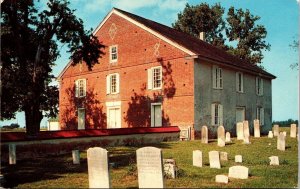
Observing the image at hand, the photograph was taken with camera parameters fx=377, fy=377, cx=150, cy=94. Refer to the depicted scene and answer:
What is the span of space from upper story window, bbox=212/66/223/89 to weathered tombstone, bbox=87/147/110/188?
62.7 feet

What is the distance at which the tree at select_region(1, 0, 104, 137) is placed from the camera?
16.6 metres

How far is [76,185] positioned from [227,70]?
820 inches

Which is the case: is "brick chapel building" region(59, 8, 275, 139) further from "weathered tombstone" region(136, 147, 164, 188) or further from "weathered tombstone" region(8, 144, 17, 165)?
"weathered tombstone" region(136, 147, 164, 188)

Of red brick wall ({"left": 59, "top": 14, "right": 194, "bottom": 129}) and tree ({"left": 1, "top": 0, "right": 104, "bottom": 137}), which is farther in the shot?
red brick wall ({"left": 59, "top": 14, "right": 194, "bottom": 129})

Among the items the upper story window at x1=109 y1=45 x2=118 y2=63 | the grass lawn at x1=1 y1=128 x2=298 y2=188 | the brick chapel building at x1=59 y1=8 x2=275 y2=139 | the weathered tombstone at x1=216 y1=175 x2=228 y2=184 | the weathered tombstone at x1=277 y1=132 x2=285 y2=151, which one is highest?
the upper story window at x1=109 y1=45 x2=118 y2=63

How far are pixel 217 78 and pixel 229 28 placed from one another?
1023 cm

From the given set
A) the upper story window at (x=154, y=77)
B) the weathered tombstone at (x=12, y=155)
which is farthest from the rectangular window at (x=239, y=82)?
the weathered tombstone at (x=12, y=155)

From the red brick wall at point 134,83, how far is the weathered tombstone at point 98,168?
16161mm

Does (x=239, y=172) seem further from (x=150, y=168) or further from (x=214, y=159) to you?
(x=150, y=168)

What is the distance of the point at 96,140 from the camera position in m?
19.7

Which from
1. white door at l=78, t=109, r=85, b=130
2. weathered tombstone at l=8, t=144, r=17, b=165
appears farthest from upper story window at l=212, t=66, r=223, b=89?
weathered tombstone at l=8, t=144, r=17, b=165

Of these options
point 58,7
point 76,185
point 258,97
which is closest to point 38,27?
point 58,7

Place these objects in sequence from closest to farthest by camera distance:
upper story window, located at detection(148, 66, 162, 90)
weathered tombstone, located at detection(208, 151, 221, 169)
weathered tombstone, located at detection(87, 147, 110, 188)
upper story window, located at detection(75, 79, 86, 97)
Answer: weathered tombstone, located at detection(87, 147, 110, 188) < weathered tombstone, located at detection(208, 151, 221, 169) < upper story window, located at detection(148, 66, 162, 90) < upper story window, located at detection(75, 79, 86, 97)

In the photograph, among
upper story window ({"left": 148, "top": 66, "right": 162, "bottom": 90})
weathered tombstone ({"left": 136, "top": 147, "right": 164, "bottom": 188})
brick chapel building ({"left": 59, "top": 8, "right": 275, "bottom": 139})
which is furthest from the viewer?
upper story window ({"left": 148, "top": 66, "right": 162, "bottom": 90})
